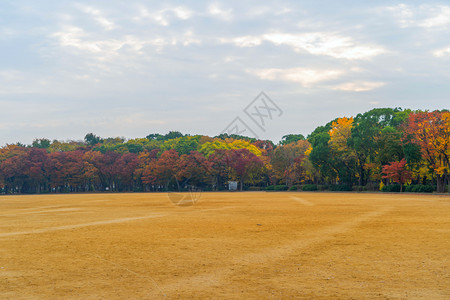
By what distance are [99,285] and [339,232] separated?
410 inches

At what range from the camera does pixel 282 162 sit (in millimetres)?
97000

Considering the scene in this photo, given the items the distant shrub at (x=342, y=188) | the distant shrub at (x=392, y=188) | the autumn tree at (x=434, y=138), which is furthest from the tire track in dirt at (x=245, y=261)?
the distant shrub at (x=342, y=188)

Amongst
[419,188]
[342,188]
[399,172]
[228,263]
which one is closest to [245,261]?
[228,263]

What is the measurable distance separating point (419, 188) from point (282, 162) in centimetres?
4075

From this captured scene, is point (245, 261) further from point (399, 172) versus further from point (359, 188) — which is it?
point (359, 188)

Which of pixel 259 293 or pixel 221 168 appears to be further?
pixel 221 168

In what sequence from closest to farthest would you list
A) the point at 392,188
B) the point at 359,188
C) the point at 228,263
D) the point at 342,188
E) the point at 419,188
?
the point at 228,263 < the point at 419,188 < the point at 392,188 < the point at 359,188 < the point at 342,188

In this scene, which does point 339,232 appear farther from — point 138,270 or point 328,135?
point 328,135

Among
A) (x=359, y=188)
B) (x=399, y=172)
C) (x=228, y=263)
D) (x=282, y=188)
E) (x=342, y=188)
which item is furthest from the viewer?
(x=282, y=188)

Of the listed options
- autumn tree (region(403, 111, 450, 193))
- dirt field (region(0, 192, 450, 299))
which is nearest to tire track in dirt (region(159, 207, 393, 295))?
dirt field (region(0, 192, 450, 299))

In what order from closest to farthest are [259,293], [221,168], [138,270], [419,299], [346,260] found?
1. [419,299]
2. [259,293]
3. [138,270]
4. [346,260]
5. [221,168]

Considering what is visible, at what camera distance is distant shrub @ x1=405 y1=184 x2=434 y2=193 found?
5710 cm

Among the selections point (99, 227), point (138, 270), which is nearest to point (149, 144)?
point (99, 227)

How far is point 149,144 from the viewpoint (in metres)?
130
